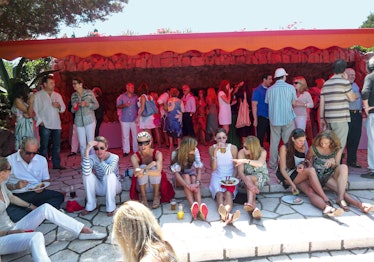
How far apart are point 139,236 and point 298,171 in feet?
11.5

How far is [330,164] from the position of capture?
480 centimetres

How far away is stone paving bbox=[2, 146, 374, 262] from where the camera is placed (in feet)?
11.9

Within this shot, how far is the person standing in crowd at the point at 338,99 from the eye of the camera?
5.23 meters

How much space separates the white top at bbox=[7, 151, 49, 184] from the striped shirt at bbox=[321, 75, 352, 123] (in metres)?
4.71

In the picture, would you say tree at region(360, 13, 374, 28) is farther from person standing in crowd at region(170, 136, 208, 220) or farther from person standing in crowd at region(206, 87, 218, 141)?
person standing in crowd at region(170, 136, 208, 220)

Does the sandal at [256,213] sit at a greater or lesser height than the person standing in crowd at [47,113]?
lesser

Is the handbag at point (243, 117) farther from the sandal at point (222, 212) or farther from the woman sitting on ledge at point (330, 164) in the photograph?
the sandal at point (222, 212)

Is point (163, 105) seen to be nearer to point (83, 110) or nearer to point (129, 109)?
point (129, 109)

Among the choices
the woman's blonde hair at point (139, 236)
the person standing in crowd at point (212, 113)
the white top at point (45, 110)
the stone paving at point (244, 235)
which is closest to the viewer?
the woman's blonde hair at point (139, 236)

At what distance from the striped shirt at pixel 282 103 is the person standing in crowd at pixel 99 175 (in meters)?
3.06

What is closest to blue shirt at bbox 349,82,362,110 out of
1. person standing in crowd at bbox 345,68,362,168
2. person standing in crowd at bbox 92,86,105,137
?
person standing in crowd at bbox 345,68,362,168

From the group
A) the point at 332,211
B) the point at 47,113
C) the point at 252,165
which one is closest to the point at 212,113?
the point at 252,165

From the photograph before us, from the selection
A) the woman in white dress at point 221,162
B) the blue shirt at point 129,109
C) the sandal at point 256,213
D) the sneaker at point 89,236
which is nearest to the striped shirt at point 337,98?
the woman in white dress at point 221,162

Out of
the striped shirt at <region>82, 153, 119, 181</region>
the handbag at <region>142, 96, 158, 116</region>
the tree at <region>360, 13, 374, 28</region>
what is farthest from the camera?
the tree at <region>360, 13, 374, 28</region>
